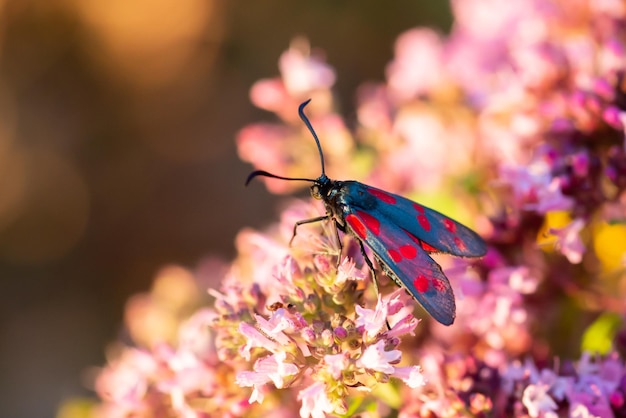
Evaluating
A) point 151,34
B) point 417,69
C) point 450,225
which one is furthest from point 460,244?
point 151,34

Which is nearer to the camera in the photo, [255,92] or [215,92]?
[255,92]

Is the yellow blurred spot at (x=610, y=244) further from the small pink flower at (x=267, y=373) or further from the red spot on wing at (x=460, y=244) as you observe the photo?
the small pink flower at (x=267, y=373)

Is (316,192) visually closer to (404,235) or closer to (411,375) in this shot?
(404,235)

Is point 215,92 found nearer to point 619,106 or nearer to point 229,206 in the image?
point 229,206

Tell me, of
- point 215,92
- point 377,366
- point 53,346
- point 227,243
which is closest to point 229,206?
point 227,243

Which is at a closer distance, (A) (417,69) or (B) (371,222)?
(B) (371,222)

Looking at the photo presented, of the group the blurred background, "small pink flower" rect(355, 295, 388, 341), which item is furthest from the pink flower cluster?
the blurred background
